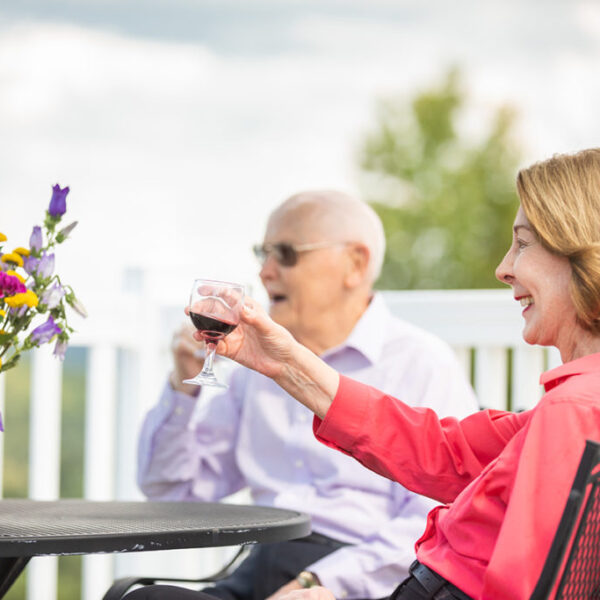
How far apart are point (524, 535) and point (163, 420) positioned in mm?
1718

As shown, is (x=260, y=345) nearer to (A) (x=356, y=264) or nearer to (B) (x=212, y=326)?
(B) (x=212, y=326)

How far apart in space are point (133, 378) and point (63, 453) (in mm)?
24366

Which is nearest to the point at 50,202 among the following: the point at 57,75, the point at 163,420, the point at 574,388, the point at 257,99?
the point at 574,388

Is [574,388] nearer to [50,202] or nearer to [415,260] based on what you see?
[50,202]

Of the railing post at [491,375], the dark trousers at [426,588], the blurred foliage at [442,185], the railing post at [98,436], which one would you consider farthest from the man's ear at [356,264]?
the blurred foliage at [442,185]

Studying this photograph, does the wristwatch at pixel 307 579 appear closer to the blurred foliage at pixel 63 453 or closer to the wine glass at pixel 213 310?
the wine glass at pixel 213 310

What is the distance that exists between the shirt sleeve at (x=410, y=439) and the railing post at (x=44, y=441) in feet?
5.96

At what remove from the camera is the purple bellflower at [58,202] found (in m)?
1.77

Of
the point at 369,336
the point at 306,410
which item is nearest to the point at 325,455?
the point at 306,410

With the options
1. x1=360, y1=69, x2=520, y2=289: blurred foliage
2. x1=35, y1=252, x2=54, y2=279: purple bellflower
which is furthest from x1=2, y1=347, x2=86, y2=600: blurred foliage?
x1=35, y1=252, x2=54, y2=279: purple bellflower

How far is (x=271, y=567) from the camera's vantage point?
2600mm

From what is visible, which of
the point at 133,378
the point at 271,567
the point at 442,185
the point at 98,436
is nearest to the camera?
the point at 271,567

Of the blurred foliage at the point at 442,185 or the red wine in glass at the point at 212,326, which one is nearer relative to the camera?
the red wine in glass at the point at 212,326

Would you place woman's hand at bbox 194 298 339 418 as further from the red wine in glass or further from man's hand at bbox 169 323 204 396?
man's hand at bbox 169 323 204 396
